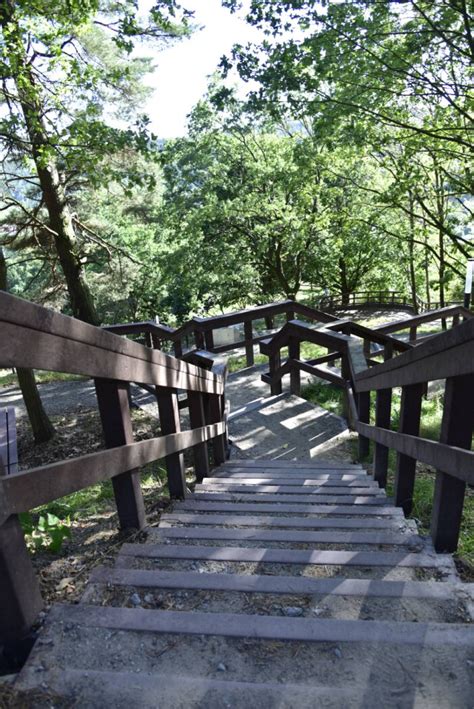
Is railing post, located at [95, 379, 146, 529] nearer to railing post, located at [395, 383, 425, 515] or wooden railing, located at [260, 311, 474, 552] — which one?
wooden railing, located at [260, 311, 474, 552]

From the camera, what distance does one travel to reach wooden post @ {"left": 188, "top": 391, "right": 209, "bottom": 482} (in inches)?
149

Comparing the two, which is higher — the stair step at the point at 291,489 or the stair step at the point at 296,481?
the stair step at the point at 291,489

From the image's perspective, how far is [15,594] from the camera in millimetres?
1370

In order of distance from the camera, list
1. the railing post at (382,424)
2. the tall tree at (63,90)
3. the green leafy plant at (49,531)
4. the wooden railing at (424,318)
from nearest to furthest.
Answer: the green leafy plant at (49,531)
the railing post at (382,424)
the tall tree at (63,90)
the wooden railing at (424,318)

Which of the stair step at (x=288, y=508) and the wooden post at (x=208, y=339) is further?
the wooden post at (x=208, y=339)

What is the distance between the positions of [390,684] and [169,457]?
79.2 inches

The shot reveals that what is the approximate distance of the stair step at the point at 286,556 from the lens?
2.04 metres

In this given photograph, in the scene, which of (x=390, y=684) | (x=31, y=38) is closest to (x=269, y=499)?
(x=390, y=684)

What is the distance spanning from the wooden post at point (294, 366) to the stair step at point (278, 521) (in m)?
3.86

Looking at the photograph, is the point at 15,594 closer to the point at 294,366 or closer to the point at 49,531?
the point at 49,531

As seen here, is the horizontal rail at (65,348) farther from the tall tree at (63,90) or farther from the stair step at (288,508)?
the tall tree at (63,90)

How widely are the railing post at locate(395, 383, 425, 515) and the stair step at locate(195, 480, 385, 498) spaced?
0.59 meters

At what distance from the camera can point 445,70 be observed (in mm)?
9578

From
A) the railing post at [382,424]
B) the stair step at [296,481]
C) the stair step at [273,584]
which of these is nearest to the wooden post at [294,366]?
the stair step at [296,481]
